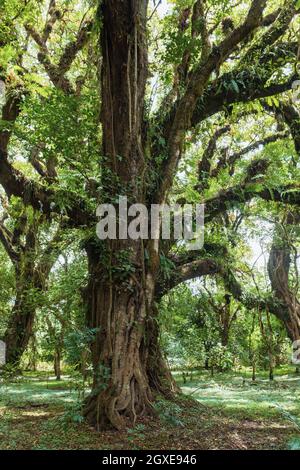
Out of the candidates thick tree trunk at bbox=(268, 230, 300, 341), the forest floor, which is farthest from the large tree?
thick tree trunk at bbox=(268, 230, 300, 341)

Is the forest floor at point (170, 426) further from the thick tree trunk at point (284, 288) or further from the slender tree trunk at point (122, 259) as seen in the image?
the thick tree trunk at point (284, 288)

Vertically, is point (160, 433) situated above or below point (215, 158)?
below

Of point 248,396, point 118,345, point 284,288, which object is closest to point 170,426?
point 118,345

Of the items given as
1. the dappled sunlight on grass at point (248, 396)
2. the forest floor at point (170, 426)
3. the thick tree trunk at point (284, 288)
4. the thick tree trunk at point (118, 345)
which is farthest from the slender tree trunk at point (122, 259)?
the thick tree trunk at point (284, 288)

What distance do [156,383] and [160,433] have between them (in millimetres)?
1501

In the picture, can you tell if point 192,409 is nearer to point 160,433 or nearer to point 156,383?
point 156,383

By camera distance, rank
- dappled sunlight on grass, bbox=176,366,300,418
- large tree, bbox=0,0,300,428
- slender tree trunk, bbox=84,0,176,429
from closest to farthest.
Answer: slender tree trunk, bbox=84,0,176,429
large tree, bbox=0,0,300,428
dappled sunlight on grass, bbox=176,366,300,418

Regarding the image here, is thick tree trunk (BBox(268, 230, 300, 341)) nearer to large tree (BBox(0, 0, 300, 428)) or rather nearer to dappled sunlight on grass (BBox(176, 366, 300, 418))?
dappled sunlight on grass (BBox(176, 366, 300, 418))

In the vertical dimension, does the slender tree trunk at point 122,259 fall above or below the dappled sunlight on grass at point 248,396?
above

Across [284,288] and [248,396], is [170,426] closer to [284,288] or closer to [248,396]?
[248,396]

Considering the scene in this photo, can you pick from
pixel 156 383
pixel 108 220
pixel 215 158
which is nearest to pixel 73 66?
pixel 215 158

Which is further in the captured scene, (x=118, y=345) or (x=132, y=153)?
(x=132, y=153)
